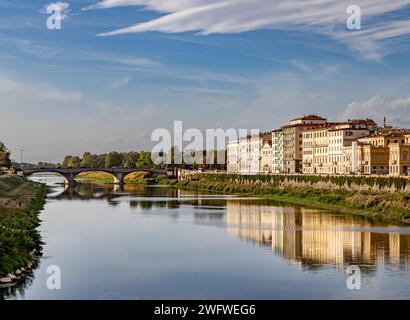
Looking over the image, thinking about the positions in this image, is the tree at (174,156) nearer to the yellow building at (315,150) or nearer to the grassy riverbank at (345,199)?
the yellow building at (315,150)

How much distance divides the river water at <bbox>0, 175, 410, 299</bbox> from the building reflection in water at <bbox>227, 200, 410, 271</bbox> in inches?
1.2

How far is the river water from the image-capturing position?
16250 mm

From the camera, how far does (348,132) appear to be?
64.6 meters

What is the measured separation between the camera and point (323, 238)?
2492 cm

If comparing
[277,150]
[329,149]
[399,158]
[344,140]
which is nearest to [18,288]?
[399,158]

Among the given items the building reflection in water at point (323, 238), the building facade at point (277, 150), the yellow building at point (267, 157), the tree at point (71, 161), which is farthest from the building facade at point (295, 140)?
the tree at point (71, 161)

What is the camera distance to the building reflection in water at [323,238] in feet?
66.2

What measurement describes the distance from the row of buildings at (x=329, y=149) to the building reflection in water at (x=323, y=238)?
43.6 feet

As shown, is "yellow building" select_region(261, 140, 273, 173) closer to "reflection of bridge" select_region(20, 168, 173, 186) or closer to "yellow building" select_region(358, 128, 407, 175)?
"reflection of bridge" select_region(20, 168, 173, 186)

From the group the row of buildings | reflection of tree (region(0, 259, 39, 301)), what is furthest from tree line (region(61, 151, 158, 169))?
reflection of tree (region(0, 259, 39, 301))

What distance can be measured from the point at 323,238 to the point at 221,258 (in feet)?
17.3
